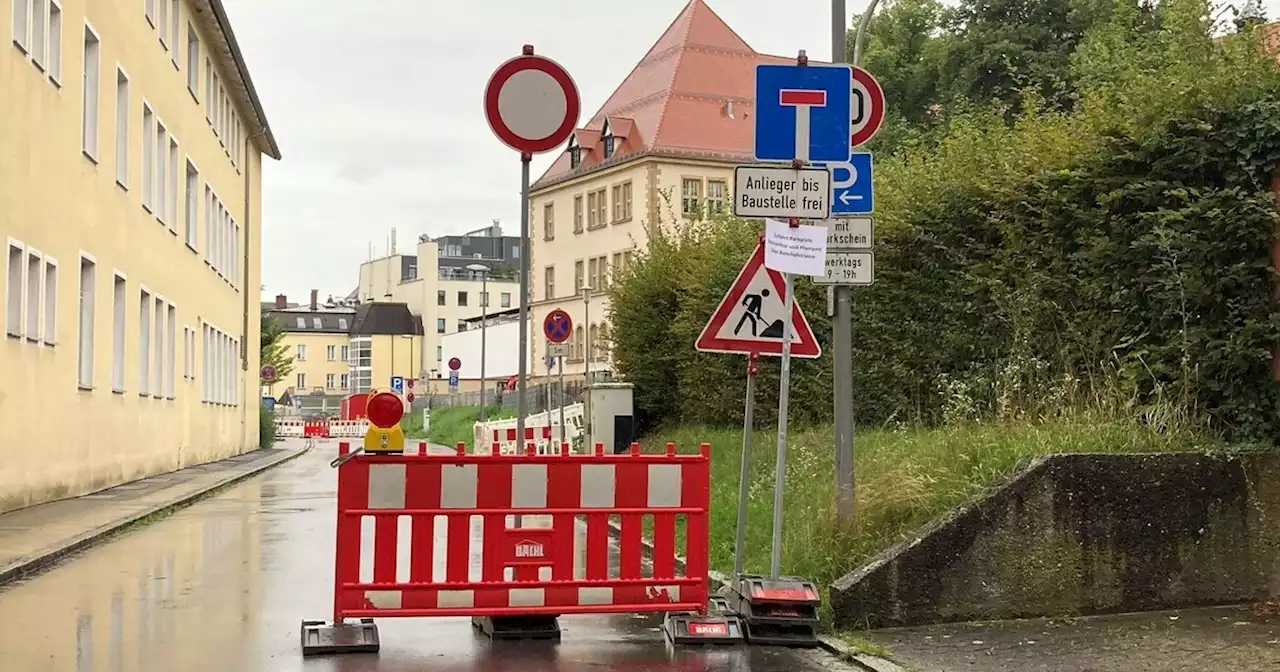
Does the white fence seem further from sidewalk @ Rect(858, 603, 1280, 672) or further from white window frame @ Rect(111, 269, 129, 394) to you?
sidewalk @ Rect(858, 603, 1280, 672)

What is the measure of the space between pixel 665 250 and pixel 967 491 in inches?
714

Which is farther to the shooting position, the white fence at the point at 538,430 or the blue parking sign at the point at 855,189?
the white fence at the point at 538,430

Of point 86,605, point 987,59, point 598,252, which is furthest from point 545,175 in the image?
point 86,605

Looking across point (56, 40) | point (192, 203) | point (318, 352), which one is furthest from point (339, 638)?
point (318, 352)

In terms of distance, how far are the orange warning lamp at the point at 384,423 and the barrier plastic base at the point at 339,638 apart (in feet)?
3.52

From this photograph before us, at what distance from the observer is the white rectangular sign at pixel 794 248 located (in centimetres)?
900

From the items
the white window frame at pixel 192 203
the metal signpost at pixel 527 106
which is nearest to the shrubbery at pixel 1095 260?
the metal signpost at pixel 527 106

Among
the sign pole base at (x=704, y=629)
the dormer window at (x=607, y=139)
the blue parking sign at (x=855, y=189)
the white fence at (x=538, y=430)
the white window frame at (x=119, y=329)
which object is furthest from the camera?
the dormer window at (x=607, y=139)

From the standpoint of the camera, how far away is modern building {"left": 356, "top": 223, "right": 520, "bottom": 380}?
136 meters

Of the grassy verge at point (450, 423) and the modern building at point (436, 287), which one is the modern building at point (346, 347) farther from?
the grassy verge at point (450, 423)

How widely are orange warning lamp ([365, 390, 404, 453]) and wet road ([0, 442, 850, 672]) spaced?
3.98 feet

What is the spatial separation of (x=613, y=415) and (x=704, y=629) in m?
17.6

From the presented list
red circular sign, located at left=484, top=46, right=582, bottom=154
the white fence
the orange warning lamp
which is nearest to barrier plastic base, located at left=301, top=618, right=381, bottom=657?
the orange warning lamp

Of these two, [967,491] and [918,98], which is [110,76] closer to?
[967,491]
